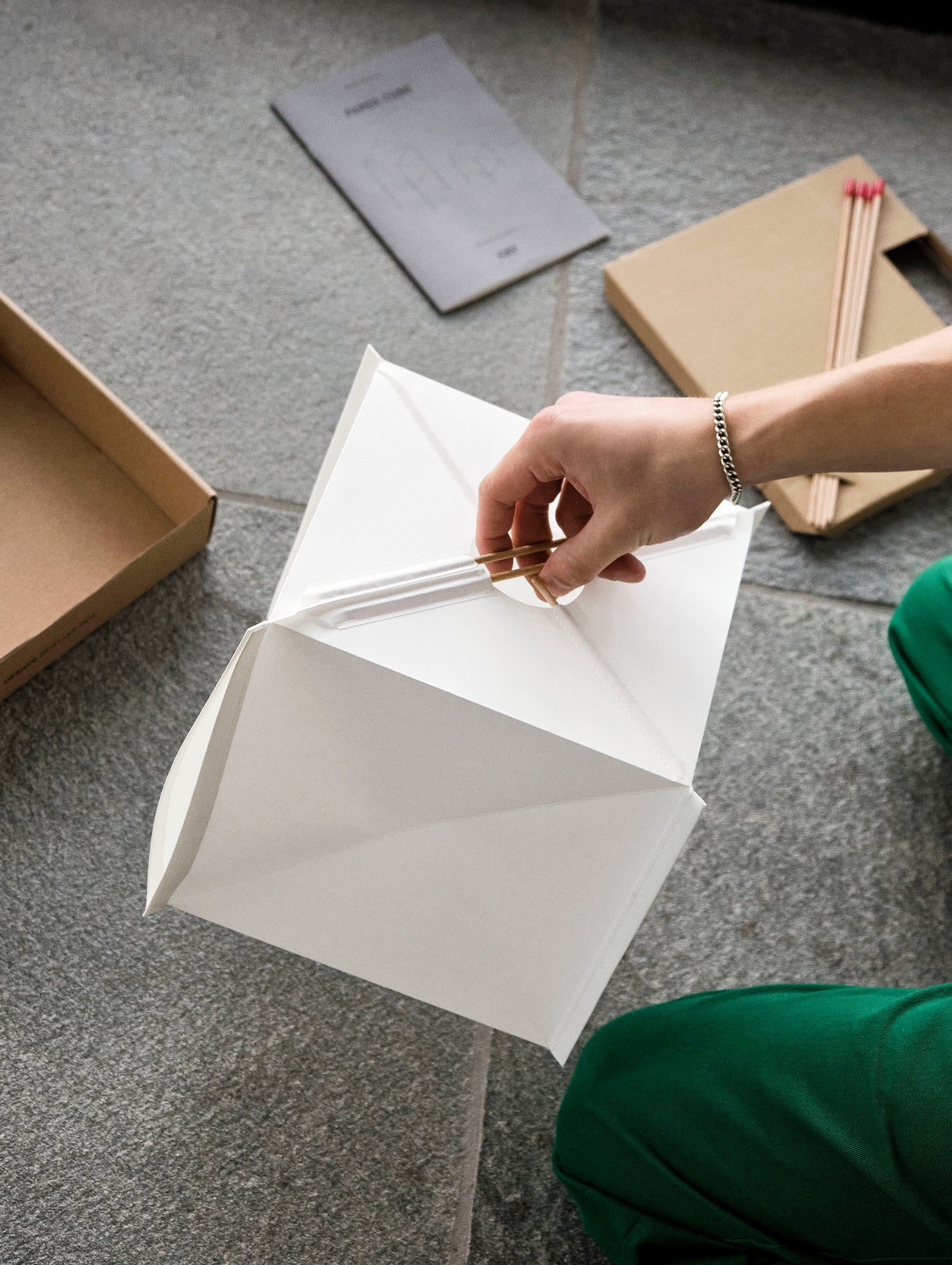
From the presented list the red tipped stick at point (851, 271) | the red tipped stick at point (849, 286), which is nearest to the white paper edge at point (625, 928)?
the red tipped stick at point (849, 286)

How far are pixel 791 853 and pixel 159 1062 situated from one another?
22.7 inches

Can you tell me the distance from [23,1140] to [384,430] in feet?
2.01

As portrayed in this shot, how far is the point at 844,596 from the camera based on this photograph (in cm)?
99

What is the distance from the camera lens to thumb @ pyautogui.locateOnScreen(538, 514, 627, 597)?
590 millimetres

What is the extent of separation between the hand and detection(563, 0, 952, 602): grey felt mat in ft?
1.37

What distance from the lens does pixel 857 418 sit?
23.5 inches

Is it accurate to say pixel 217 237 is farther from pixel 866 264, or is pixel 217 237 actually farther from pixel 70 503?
pixel 866 264

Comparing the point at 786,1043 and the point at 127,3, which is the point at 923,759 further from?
the point at 127,3

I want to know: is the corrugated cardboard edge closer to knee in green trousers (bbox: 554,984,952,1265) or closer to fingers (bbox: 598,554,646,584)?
fingers (bbox: 598,554,646,584)

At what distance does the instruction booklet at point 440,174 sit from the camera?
3.44 ft

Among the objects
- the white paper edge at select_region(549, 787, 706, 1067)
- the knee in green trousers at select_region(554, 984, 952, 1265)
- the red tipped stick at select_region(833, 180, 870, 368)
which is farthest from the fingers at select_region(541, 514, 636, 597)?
the red tipped stick at select_region(833, 180, 870, 368)

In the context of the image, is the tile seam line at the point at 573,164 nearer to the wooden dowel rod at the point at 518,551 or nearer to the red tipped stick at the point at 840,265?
the red tipped stick at the point at 840,265

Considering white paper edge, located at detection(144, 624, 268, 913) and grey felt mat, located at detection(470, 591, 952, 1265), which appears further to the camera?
grey felt mat, located at detection(470, 591, 952, 1265)

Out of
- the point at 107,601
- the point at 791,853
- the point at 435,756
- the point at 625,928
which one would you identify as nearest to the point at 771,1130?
the point at 625,928
